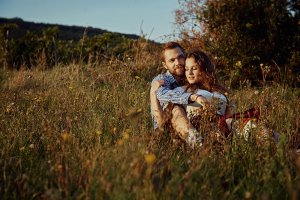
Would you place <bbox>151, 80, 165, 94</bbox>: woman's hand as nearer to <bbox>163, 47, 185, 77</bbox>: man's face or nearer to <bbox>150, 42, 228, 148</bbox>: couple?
<bbox>150, 42, 228, 148</bbox>: couple

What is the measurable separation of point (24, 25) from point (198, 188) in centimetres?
3911

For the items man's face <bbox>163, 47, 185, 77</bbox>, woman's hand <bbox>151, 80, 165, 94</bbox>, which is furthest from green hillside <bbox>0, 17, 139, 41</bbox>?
woman's hand <bbox>151, 80, 165, 94</bbox>

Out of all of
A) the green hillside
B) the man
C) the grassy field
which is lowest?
the grassy field

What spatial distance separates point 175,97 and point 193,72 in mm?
456

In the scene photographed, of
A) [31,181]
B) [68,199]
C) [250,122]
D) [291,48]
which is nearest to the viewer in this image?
[68,199]

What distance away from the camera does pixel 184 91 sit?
377cm

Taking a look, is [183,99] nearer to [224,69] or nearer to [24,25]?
[224,69]

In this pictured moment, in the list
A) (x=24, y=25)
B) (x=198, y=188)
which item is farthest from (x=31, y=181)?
(x=24, y=25)

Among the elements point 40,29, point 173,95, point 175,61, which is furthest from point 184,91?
point 40,29

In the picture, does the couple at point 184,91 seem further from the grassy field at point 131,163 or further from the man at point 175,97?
the grassy field at point 131,163

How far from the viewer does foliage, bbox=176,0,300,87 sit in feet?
21.1

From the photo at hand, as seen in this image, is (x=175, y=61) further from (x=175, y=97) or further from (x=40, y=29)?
(x=40, y=29)

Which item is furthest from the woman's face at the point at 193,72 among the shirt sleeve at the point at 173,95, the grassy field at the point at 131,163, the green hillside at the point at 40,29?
the green hillside at the point at 40,29

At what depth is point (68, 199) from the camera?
6.61 feet
